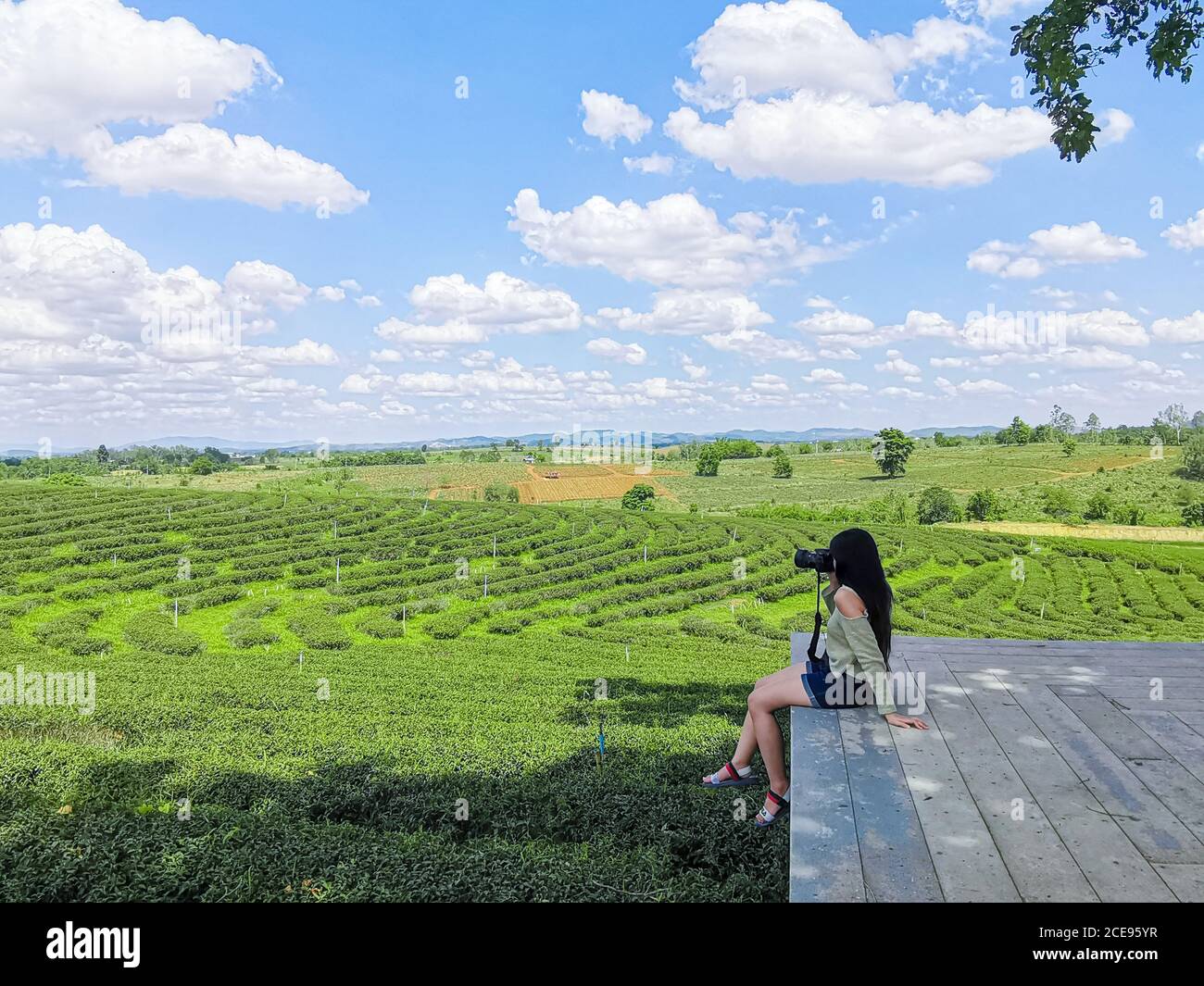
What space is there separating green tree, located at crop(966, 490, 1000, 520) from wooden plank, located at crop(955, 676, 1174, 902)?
56916 mm

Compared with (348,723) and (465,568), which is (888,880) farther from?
(465,568)

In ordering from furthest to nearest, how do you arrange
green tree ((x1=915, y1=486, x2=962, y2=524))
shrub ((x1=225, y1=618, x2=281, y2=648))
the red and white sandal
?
green tree ((x1=915, y1=486, x2=962, y2=524))
shrub ((x1=225, y1=618, x2=281, y2=648))
the red and white sandal

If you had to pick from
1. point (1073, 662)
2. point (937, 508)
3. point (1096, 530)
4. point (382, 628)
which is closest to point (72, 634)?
point (382, 628)

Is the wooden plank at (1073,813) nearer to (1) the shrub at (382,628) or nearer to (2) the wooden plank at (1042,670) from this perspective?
(2) the wooden plank at (1042,670)

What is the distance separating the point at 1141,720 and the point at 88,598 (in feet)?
99.2

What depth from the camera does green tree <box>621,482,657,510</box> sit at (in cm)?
6022

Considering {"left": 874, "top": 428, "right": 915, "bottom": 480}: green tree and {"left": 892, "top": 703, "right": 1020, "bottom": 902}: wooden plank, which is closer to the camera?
{"left": 892, "top": 703, "right": 1020, "bottom": 902}: wooden plank

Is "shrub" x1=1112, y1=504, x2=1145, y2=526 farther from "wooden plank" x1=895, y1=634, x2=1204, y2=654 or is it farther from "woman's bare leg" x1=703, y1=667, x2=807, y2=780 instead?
"woman's bare leg" x1=703, y1=667, x2=807, y2=780

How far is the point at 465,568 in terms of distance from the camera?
3416 cm

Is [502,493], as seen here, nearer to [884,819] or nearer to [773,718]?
[773,718]

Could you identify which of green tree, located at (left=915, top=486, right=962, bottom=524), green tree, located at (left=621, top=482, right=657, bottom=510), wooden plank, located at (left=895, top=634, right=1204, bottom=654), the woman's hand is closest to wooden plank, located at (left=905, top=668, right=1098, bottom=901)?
the woman's hand

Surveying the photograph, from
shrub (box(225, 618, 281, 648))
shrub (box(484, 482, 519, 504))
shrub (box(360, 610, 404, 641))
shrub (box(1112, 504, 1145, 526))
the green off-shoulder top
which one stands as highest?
the green off-shoulder top
